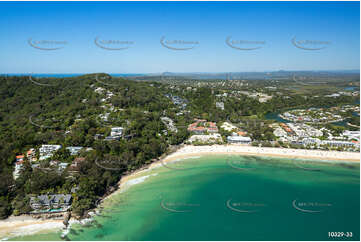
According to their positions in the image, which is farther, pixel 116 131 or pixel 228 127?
pixel 228 127

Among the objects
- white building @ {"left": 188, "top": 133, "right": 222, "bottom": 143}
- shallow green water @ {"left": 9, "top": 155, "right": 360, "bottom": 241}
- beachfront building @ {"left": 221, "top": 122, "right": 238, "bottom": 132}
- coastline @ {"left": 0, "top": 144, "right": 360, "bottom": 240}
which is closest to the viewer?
shallow green water @ {"left": 9, "top": 155, "right": 360, "bottom": 241}

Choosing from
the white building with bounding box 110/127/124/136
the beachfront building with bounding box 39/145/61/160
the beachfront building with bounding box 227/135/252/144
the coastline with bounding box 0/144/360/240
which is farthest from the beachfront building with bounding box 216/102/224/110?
the beachfront building with bounding box 39/145/61/160

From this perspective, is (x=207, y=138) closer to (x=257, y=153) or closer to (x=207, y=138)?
(x=207, y=138)

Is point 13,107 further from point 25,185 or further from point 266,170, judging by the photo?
point 266,170

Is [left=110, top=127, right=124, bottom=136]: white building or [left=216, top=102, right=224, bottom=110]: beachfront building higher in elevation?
[left=216, top=102, right=224, bottom=110]: beachfront building

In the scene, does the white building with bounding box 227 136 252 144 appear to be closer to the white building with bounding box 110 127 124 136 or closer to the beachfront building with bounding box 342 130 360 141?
the beachfront building with bounding box 342 130 360 141

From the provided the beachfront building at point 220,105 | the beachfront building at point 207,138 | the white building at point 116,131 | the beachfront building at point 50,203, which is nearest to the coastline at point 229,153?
the beachfront building at point 50,203

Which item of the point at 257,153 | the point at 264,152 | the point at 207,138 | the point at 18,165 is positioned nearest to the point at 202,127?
the point at 207,138
